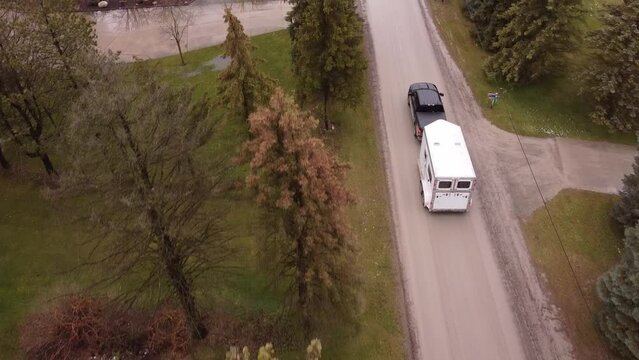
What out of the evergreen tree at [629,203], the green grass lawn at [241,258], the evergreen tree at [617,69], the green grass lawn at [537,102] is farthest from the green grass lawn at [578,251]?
the green grass lawn at [241,258]

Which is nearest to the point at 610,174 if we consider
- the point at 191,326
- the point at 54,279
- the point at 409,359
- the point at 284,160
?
the point at 409,359

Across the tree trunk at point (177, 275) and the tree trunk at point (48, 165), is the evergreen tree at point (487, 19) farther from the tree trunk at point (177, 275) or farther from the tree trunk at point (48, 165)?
the tree trunk at point (48, 165)

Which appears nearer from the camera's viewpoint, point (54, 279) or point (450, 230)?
point (54, 279)

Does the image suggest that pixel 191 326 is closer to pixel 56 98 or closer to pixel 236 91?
pixel 236 91

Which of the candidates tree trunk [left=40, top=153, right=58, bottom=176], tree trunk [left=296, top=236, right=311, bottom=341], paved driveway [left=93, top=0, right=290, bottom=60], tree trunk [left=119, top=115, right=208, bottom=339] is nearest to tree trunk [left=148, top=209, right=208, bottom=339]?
tree trunk [left=119, top=115, right=208, bottom=339]

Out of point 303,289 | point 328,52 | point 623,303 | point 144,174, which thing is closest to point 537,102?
point 328,52

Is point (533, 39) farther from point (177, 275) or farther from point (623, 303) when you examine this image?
point (177, 275)
